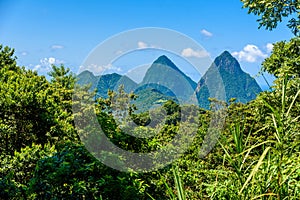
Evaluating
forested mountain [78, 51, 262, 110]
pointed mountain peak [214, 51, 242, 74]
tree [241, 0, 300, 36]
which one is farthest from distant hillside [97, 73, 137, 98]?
pointed mountain peak [214, 51, 242, 74]

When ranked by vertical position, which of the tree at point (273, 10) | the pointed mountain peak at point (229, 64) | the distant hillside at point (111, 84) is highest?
the pointed mountain peak at point (229, 64)

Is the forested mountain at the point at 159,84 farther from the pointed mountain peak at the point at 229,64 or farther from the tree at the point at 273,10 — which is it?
the pointed mountain peak at the point at 229,64

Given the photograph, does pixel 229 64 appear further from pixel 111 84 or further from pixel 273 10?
pixel 273 10

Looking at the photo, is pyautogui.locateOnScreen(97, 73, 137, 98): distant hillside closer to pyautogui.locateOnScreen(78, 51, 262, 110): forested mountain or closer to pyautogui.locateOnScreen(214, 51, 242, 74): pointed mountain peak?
pyautogui.locateOnScreen(78, 51, 262, 110): forested mountain

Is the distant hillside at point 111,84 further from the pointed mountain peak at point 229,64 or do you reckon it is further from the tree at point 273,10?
the pointed mountain peak at point 229,64

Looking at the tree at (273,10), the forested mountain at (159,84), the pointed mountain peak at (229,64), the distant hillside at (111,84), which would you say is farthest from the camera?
the pointed mountain peak at (229,64)

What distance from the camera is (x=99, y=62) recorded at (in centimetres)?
571

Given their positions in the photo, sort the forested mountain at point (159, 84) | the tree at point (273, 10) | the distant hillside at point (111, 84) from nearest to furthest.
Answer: the tree at point (273, 10), the forested mountain at point (159, 84), the distant hillside at point (111, 84)

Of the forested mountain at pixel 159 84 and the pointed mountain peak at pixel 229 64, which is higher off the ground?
the pointed mountain peak at pixel 229 64

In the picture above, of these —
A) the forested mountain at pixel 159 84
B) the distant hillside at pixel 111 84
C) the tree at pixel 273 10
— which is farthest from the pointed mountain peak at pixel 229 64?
the tree at pixel 273 10

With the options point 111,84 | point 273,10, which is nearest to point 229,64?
point 111,84

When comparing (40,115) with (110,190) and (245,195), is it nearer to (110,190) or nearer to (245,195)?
(110,190)

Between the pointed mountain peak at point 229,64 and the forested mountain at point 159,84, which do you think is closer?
the forested mountain at point 159,84

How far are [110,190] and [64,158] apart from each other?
81 cm
